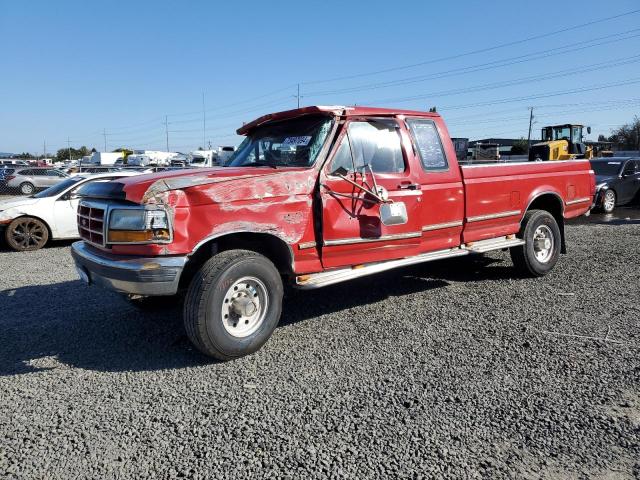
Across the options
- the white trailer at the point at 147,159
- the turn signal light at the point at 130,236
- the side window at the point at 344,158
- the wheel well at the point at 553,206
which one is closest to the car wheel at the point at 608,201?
the wheel well at the point at 553,206

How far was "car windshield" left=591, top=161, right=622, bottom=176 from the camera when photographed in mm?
15047

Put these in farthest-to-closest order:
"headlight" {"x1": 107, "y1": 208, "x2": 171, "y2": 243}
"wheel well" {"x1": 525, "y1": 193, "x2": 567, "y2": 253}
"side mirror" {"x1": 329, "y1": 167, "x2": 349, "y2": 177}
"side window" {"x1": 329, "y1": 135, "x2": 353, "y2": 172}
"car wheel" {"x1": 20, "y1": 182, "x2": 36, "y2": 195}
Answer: "car wheel" {"x1": 20, "y1": 182, "x2": 36, "y2": 195}, "wheel well" {"x1": 525, "y1": 193, "x2": 567, "y2": 253}, "side window" {"x1": 329, "y1": 135, "x2": 353, "y2": 172}, "side mirror" {"x1": 329, "y1": 167, "x2": 349, "y2": 177}, "headlight" {"x1": 107, "y1": 208, "x2": 171, "y2": 243}

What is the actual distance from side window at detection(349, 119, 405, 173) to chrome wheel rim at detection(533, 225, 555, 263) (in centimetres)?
268

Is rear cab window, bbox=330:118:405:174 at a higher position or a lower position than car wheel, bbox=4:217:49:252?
higher

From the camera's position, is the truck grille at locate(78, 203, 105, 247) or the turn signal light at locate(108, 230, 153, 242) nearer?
the turn signal light at locate(108, 230, 153, 242)

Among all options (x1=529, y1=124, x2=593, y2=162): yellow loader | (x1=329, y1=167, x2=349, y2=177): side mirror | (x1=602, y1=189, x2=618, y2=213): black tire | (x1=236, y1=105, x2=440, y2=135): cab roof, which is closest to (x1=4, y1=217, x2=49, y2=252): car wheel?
(x1=236, y1=105, x2=440, y2=135): cab roof

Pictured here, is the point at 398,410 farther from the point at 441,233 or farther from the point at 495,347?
the point at 441,233

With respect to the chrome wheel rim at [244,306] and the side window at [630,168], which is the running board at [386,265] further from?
the side window at [630,168]

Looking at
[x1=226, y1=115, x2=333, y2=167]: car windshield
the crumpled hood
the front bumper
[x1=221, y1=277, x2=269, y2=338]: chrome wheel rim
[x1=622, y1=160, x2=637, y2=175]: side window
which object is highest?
[x1=226, y1=115, x2=333, y2=167]: car windshield

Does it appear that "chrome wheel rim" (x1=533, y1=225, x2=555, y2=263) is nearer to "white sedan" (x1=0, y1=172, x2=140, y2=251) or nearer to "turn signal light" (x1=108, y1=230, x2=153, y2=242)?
"turn signal light" (x1=108, y1=230, x2=153, y2=242)

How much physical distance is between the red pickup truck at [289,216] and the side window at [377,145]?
1cm

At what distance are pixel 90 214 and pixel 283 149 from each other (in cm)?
187

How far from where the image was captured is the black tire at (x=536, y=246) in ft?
20.9

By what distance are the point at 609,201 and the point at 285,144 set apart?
1315cm
